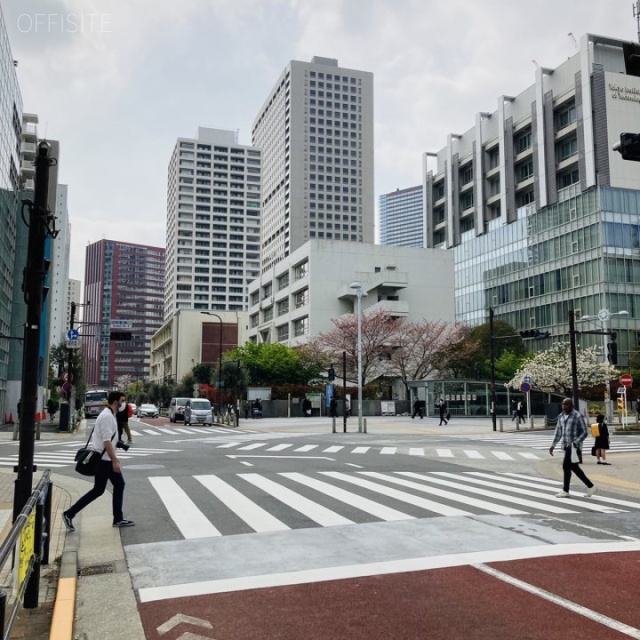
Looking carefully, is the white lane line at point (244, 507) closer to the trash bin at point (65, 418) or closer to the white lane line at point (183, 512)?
the white lane line at point (183, 512)

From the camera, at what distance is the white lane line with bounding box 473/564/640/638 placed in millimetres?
4418

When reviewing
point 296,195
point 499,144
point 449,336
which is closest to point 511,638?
point 449,336

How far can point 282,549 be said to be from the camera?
22.0 ft

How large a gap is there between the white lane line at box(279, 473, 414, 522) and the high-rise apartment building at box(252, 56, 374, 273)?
464 ft

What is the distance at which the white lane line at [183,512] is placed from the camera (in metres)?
7.55

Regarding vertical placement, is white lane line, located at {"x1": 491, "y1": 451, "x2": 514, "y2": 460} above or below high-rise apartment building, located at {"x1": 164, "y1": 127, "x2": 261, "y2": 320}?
below

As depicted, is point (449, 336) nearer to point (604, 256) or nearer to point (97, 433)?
point (604, 256)

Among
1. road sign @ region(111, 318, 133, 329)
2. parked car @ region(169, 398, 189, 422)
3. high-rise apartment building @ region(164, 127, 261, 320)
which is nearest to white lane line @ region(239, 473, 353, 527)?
road sign @ region(111, 318, 133, 329)

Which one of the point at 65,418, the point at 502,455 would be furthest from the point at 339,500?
the point at 65,418

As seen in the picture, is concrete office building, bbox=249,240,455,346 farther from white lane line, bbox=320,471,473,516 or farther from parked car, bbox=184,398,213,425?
white lane line, bbox=320,471,473,516

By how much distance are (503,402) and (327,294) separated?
97.2 ft

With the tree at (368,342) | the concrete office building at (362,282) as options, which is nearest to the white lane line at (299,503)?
the tree at (368,342)

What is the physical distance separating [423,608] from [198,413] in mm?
37698

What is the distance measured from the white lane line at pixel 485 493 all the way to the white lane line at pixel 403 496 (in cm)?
133
